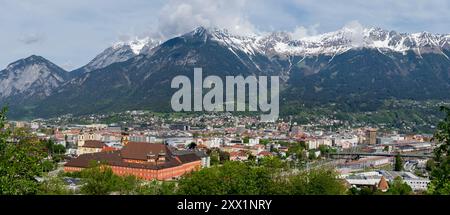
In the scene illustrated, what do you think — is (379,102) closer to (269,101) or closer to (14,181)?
(269,101)

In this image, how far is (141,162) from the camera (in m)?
51.3

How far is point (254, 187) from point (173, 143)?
6398cm

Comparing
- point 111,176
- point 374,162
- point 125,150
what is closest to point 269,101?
point 374,162

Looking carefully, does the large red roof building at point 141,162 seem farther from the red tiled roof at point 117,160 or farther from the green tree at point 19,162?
the green tree at point 19,162

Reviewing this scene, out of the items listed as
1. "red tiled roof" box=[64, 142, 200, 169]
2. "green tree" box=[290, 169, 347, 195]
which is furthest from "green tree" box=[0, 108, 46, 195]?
"red tiled roof" box=[64, 142, 200, 169]

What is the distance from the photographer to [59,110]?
597ft

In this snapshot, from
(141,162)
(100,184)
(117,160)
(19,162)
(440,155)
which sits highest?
(440,155)

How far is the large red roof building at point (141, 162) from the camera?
49031mm

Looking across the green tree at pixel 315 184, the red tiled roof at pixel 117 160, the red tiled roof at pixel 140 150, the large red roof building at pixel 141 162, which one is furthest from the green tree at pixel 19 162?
the red tiled roof at pixel 140 150

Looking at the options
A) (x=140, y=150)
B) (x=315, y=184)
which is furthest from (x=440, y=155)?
(x=140, y=150)

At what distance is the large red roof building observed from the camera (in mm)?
49031

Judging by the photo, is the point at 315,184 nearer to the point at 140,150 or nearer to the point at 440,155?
the point at 440,155

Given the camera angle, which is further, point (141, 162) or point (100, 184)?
point (141, 162)

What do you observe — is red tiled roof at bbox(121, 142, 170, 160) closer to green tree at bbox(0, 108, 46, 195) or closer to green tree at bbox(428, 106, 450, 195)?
green tree at bbox(0, 108, 46, 195)
